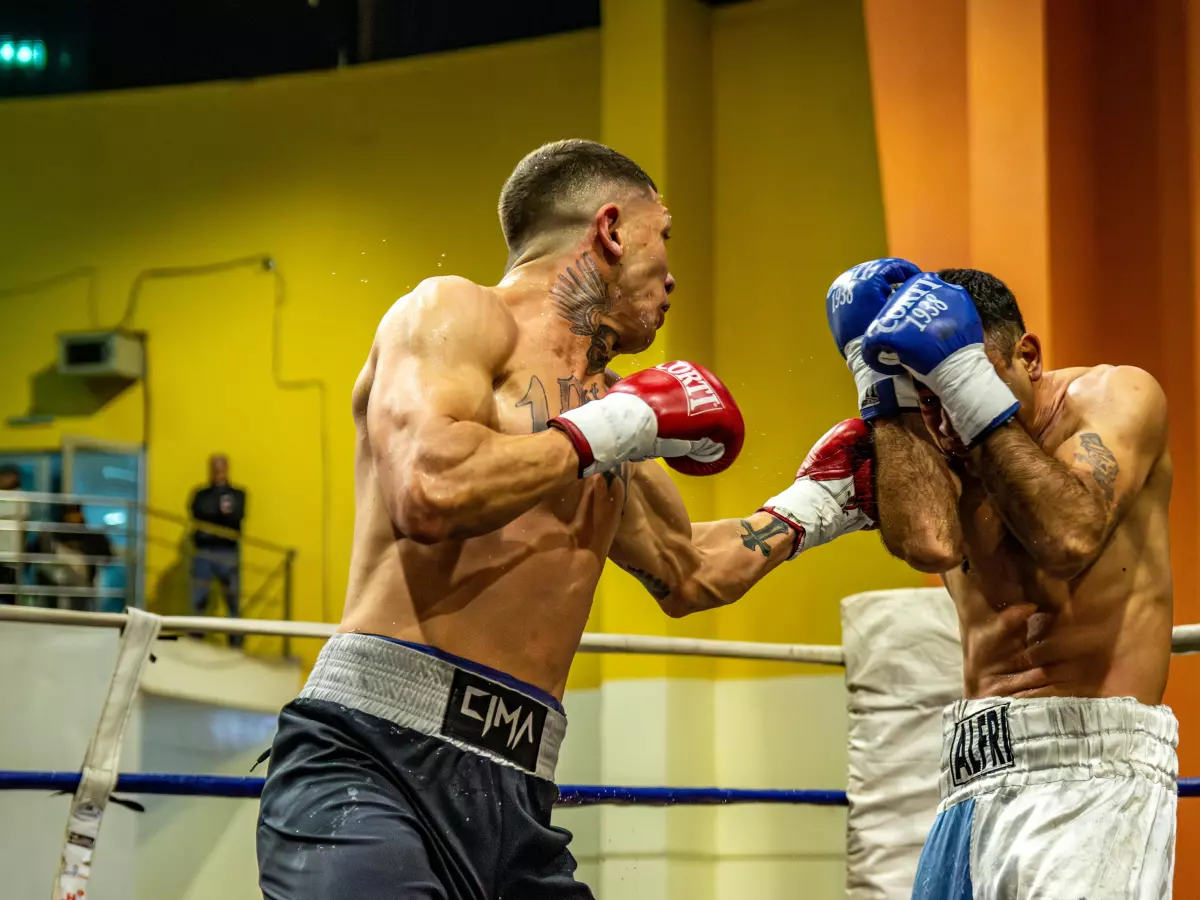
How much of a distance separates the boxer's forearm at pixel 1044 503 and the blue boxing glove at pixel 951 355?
0.10 feet

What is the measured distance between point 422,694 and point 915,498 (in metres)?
0.80

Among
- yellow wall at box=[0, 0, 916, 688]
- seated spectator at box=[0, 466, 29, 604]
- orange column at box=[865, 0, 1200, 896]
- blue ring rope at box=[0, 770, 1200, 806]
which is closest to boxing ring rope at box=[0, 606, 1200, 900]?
blue ring rope at box=[0, 770, 1200, 806]

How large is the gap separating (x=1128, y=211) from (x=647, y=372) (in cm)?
257

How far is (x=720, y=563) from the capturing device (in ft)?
7.01

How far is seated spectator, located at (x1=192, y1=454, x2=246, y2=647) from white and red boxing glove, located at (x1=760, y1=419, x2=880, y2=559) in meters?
5.35

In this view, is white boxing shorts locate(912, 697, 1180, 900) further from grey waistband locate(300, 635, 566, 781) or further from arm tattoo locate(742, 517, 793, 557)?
grey waistband locate(300, 635, 566, 781)

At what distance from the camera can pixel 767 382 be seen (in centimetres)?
615

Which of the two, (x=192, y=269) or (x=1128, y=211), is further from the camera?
(x=192, y=269)

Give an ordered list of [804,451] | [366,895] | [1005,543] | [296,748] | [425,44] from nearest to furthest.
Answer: [366,895], [296,748], [1005,543], [804,451], [425,44]

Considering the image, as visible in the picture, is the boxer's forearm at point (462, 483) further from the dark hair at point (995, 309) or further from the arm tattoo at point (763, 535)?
the dark hair at point (995, 309)

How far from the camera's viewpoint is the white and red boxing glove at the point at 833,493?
219cm

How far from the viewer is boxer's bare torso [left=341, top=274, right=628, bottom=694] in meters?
1.59

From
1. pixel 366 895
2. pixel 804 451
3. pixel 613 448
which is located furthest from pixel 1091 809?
pixel 804 451

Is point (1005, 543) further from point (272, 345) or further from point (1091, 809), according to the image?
point (272, 345)
